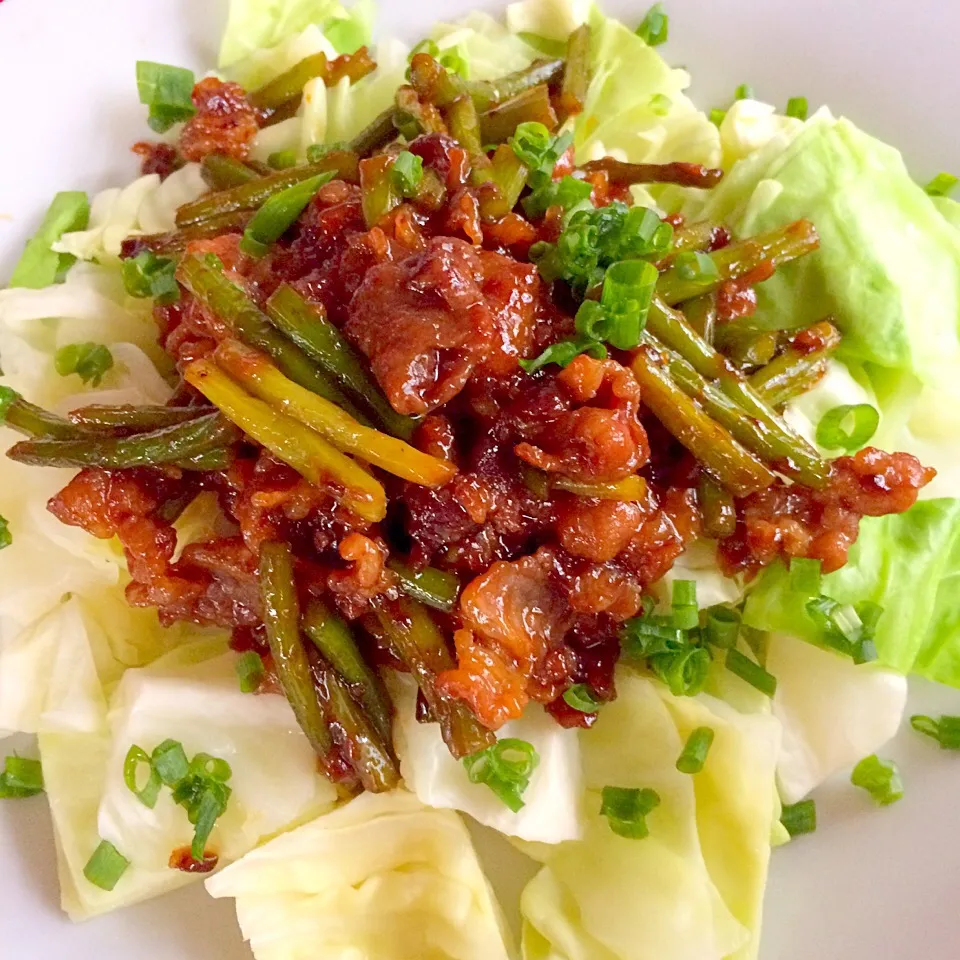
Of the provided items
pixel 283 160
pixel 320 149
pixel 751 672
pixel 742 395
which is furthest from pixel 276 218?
pixel 751 672

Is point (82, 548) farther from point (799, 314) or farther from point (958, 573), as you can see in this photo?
point (958, 573)

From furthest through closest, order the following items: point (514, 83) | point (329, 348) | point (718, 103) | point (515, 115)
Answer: point (718, 103) → point (514, 83) → point (515, 115) → point (329, 348)

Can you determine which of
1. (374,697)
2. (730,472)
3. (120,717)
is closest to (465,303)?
(730,472)

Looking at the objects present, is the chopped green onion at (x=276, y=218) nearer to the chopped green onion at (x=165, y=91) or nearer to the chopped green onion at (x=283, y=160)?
the chopped green onion at (x=283, y=160)

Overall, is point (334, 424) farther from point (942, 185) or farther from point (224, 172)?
point (942, 185)

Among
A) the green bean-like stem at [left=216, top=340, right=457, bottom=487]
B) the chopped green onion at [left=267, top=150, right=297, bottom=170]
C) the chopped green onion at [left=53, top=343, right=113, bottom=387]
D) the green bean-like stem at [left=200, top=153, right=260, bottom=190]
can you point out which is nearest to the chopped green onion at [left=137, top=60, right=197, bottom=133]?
the green bean-like stem at [left=200, top=153, right=260, bottom=190]

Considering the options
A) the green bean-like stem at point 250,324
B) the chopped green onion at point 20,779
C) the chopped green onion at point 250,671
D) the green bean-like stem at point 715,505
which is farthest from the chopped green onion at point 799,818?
the chopped green onion at point 20,779
